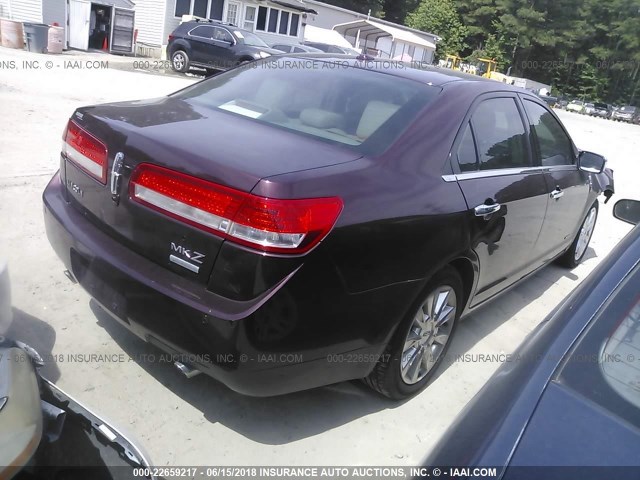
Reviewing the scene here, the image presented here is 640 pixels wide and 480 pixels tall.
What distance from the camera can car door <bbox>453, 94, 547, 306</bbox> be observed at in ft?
9.55

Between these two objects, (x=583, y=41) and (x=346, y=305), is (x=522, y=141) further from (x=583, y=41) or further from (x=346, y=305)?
(x=583, y=41)

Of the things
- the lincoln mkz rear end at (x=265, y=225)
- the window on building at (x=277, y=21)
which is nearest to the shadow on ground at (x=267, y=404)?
the lincoln mkz rear end at (x=265, y=225)

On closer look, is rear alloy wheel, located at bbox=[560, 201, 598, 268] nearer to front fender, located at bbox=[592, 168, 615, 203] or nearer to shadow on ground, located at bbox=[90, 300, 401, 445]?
front fender, located at bbox=[592, 168, 615, 203]

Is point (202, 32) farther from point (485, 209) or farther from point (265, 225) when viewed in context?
point (265, 225)

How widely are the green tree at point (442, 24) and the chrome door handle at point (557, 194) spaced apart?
5867cm

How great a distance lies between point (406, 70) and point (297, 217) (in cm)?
168

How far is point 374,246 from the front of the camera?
2256 millimetres

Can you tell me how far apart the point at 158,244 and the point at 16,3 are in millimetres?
24008

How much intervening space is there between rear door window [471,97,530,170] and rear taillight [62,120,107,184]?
1.93 m

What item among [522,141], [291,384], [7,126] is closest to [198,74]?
[7,126]

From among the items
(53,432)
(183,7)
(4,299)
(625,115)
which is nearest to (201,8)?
(183,7)

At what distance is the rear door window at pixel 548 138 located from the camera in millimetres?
3820

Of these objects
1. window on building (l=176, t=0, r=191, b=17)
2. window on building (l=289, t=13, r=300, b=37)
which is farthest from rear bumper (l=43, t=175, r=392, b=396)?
window on building (l=289, t=13, r=300, b=37)

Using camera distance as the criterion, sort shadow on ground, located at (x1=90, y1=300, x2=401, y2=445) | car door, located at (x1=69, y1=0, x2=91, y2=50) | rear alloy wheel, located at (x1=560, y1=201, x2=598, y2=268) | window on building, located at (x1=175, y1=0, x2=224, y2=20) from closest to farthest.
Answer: shadow on ground, located at (x1=90, y1=300, x2=401, y2=445)
rear alloy wheel, located at (x1=560, y1=201, x2=598, y2=268)
car door, located at (x1=69, y1=0, x2=91, y2=50)
window on building, located at (x1=175, y1=0, x2=224, y2=20)
